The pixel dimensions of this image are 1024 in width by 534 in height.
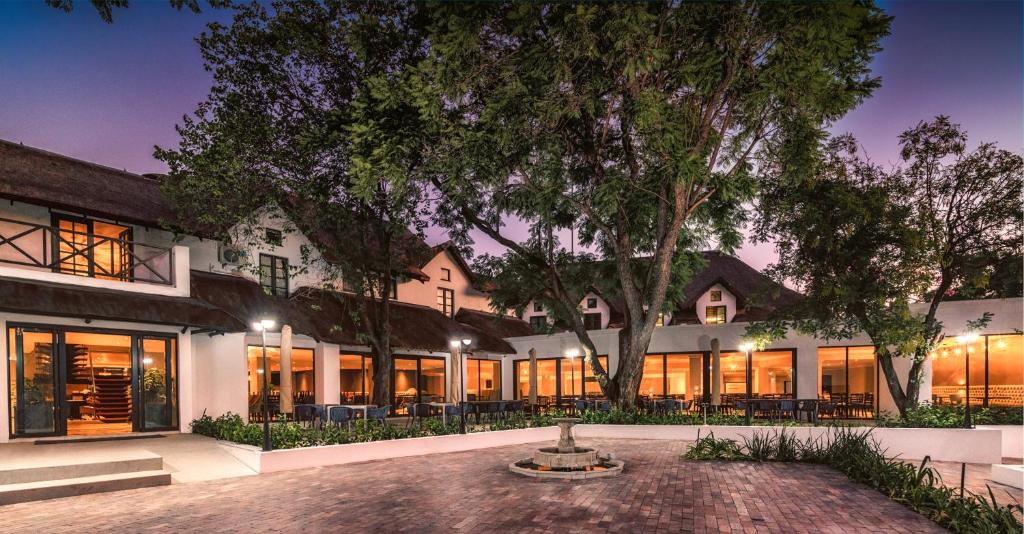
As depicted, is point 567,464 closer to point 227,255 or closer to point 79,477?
point 79,477

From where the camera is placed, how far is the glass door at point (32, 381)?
545 inches

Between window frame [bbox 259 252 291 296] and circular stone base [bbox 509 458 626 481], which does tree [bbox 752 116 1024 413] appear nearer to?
circular stone base [bbox 509 458 626 481]

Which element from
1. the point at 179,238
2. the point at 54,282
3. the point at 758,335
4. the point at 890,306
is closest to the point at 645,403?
the point at 758,335

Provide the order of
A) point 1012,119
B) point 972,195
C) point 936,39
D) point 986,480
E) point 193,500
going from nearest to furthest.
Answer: point 1012,119 → point 936,39 → point 193,500 → point 986,480 → point 972,195

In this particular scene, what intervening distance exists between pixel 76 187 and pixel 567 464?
47.6ft

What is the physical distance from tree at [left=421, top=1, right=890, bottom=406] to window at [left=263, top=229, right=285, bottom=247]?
5.59 m

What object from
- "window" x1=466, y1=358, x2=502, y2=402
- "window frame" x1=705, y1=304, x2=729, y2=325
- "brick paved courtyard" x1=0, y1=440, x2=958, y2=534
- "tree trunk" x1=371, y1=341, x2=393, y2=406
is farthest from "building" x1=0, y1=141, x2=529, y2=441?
"window frame" x1=705, y1=304, x2=729, y2=325

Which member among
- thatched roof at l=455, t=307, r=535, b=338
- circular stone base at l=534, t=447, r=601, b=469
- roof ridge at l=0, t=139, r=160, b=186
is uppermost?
roof ridge at l=0, t=139, r=160, b=186

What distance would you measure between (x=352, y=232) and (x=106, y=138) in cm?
723

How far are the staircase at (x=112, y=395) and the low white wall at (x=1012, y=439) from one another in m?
21.4

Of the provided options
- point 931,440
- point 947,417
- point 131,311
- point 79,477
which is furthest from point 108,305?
point 947,417

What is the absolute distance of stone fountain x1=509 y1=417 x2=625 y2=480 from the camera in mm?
11039

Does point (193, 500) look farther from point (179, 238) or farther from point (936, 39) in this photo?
point (936, 39)

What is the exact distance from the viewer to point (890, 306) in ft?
A: 58.7
